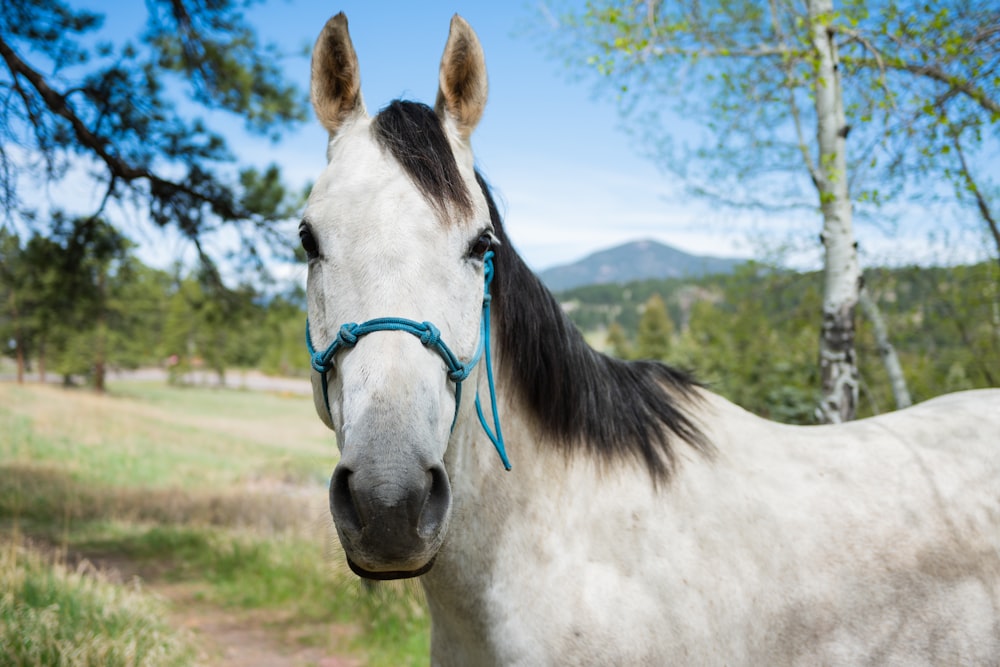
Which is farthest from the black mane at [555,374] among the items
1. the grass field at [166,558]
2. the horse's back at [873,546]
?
the grass field at [166,558]

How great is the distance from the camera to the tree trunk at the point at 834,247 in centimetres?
438

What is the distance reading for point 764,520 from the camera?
6.24 feet

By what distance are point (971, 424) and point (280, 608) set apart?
6061 millimetres

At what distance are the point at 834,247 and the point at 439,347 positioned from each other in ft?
14.1

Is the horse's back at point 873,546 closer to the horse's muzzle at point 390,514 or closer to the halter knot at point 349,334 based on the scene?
the horse's muzzle at point 390,514

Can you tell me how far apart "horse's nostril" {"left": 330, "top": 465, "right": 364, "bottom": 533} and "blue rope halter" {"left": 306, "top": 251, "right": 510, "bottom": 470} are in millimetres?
302

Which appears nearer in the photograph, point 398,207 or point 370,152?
point 398,207

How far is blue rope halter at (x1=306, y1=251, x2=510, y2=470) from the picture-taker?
131cm

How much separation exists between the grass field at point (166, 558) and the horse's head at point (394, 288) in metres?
0.88

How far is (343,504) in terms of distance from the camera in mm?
1222

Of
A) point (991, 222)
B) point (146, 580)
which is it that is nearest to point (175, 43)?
point (146, 580)

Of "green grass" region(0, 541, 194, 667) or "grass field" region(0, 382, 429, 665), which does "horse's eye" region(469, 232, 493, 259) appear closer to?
"grass field" region(0, 382, 429, 665)

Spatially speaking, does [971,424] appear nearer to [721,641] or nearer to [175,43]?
[721,641]

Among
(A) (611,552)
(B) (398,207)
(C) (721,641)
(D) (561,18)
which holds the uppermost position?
(D) (561,18)
